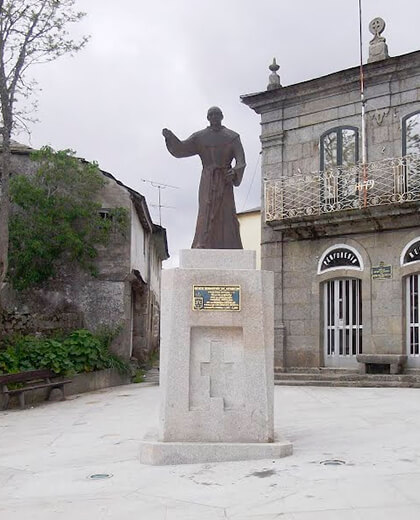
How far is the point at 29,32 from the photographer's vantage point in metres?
14.6

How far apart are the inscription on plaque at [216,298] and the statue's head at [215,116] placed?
2104 millimetres

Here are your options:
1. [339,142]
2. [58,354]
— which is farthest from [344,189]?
[58,354]

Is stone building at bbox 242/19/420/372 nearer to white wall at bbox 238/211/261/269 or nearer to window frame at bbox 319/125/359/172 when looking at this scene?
window frame at bbox 319/125/359/172

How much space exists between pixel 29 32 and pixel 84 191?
4.26m

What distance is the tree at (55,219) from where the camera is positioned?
16.6 metres

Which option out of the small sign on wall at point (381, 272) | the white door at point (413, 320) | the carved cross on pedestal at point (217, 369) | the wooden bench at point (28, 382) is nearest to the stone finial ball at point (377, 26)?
the small sign on wall at point (381, 272)

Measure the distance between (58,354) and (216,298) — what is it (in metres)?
8.29

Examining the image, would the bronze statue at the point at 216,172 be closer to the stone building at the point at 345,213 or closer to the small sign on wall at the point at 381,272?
the stone building at the point at 345,213

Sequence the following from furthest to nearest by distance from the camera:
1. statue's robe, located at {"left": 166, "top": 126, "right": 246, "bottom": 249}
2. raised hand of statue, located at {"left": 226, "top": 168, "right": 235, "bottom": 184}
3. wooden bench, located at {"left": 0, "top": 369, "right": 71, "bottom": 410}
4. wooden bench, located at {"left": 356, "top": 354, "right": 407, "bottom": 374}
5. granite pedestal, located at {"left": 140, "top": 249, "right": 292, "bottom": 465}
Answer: wooden bench, located at {"left": 356, "top": 354, "right": 407, "bottom": 374}
wooden bench, located at {"left": 0, "top": 369, "right": 71, "bottom": 410}
raised hand of statue, located at {"left": 226, "top": 168, "right": 235, "bottom": 184}
statue's robe, located at {"left": 166, "top": 126, "right": 246, "bottom": 249}
granite pedestal, located at {"left": 140, "top": 249, "right": 292, "bottom": 465}

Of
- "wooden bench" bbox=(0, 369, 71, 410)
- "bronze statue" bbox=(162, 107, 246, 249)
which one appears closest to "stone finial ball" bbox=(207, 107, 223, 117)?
"bronze statue" bbox=(162, 107, 246, 249)

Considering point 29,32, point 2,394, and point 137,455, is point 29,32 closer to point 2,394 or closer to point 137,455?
point 2,394

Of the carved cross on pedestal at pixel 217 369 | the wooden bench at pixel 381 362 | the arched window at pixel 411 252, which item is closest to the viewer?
the carved cross on pedestal at pixel 217 369

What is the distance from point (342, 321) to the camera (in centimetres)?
1683

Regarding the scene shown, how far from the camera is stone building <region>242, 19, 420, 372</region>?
15734 millimetres
